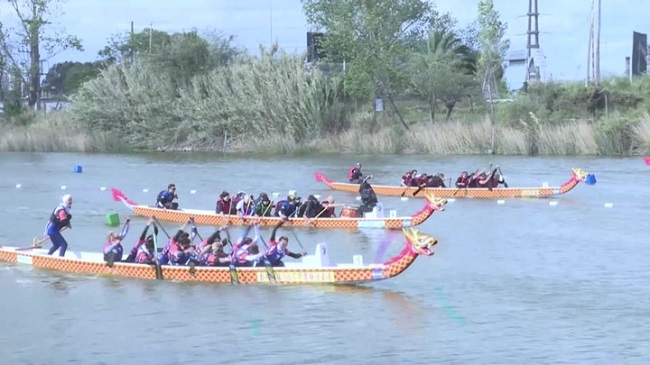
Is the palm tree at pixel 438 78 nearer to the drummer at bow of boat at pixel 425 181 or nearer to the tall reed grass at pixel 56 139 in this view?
the tall reed grass at pixel 56 139

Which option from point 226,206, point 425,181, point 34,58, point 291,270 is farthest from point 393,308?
point 34,58

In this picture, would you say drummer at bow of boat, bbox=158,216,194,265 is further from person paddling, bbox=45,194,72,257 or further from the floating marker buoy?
the floating marker buoy

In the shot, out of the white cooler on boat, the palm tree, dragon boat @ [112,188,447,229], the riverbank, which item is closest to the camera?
dragon boat @ [112,188,447,229]

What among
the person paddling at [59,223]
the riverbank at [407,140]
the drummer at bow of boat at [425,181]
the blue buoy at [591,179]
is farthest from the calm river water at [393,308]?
the riverbank at [407,140]

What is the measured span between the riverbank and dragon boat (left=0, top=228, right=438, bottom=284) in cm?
2990

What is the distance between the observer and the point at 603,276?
21141mm

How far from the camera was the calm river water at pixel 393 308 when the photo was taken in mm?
15805

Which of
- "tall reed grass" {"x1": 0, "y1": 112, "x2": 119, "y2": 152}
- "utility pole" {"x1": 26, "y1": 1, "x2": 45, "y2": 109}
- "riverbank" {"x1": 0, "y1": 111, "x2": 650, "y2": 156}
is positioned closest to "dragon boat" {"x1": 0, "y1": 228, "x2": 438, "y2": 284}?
"riverbank" {"x1": 0, "y1": 111, "x2": 650, "y2": 156}

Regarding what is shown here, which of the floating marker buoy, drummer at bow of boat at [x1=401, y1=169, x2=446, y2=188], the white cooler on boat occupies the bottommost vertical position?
the floating marker buoy

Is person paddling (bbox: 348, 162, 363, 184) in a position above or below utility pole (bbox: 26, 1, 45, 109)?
below

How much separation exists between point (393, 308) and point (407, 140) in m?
34.6

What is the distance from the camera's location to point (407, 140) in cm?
5241

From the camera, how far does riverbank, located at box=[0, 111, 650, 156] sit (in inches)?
1865

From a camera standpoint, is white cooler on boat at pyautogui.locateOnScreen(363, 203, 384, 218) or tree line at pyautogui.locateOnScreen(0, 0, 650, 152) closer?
white cooler on boat at pyautogui.locateOnScreen(363, 203, 384, 218)
